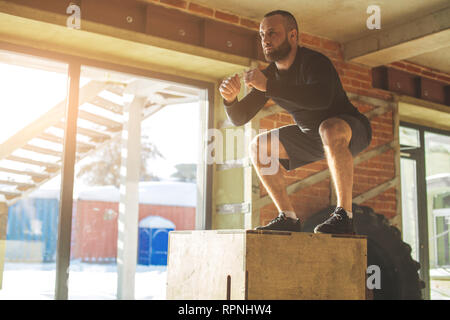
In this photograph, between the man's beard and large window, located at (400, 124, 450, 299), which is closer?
the man's beard

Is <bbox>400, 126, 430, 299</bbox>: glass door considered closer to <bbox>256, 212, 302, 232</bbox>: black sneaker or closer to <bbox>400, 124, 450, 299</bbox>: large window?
<bbox>400, 124, 450, 299</bbox>: large window

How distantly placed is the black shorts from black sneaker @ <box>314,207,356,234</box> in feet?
1.39

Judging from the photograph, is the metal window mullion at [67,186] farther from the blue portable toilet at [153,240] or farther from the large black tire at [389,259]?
the large black tire at [389,259]

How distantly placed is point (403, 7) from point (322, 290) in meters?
3.69

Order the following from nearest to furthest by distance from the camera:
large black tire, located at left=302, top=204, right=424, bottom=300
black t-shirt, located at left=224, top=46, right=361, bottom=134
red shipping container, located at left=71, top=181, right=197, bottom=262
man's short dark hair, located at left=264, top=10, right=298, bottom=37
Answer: black t-shirt, located at left=224, top=46, right=361, bottom=134 < man's short dark hair, located at left=264, top=10, right=298, bottom=37 < large black tire, located at left=302, top=204, right=424, bottom=300 < red shipping container, located at left=71, top=181, right=197, bottom=262

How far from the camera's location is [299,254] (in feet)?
9.01

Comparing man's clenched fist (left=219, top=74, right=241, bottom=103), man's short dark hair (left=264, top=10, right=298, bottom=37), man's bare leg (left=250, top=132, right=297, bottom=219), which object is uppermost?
man's short dark hair (left=264, top=10, right=298, bottom=37)

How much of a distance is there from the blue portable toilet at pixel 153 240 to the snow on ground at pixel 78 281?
149 mm

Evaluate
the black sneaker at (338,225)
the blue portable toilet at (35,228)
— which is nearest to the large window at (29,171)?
the blue portable toilet at (35,228)

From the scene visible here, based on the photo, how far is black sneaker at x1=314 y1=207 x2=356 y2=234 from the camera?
9.31ft

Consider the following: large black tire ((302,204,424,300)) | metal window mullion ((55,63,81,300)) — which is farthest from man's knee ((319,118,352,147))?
metal window mullion ((55,63,81,300))

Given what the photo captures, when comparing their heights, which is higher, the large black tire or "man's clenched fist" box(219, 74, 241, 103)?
"man's clenched fist" box(219, 74, 241, 103)

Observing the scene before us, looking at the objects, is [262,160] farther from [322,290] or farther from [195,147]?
[195,147]
